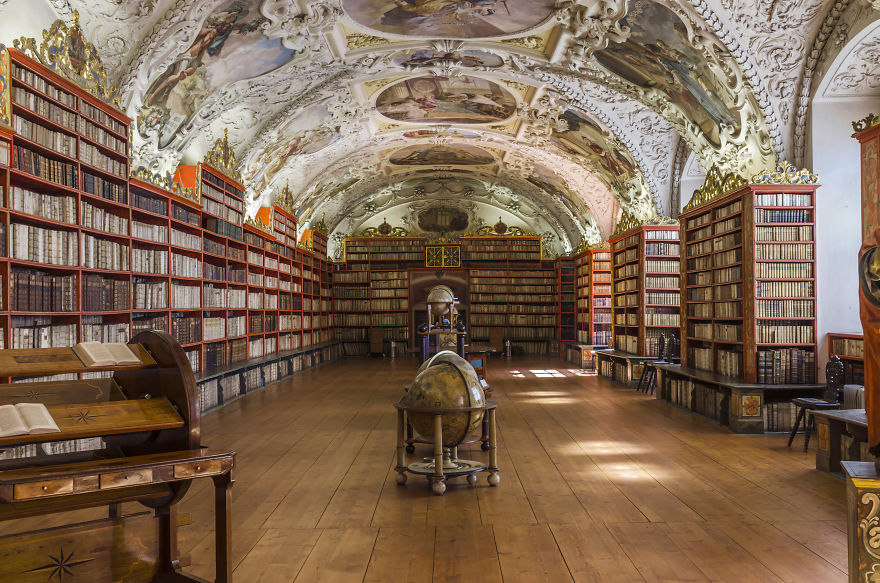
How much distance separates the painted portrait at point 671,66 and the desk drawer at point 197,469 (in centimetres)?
857

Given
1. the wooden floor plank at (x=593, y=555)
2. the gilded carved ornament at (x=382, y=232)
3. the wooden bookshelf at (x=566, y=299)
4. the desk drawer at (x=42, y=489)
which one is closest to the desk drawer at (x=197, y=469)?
the desk drawer at (x=42, y=489)

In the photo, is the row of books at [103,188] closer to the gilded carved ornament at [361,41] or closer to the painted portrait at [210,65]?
the painted portrait at [210,65]

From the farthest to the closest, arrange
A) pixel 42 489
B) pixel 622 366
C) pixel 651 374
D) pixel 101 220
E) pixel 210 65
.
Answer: pixel 622 366
pixel 651 374
pixel 210 65
pixel 101 220
pixel 42 489

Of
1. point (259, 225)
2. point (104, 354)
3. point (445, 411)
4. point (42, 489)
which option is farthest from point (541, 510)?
point (259, 225)

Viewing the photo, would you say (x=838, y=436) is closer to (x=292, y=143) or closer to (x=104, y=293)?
(x=104, y=293)

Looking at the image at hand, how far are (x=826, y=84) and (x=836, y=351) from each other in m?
3.59

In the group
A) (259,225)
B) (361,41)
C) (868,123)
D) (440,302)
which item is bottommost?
(440,302)

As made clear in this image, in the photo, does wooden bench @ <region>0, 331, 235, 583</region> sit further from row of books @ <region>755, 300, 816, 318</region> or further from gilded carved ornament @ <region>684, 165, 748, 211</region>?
gilded carved ornament @ <region>684, 165, 748, 211</region>

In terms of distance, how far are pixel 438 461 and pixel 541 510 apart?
3.47ft

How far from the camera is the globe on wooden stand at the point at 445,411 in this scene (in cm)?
594

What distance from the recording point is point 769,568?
4129 mm

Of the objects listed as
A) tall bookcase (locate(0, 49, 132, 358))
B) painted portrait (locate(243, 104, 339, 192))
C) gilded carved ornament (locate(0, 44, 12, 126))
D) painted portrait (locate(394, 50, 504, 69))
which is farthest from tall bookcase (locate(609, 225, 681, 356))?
gilded carved ornament (locate(0, 44, 12, 126))

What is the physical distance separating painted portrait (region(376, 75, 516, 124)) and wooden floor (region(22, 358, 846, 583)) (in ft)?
25.4

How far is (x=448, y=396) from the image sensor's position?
595 centimetres
